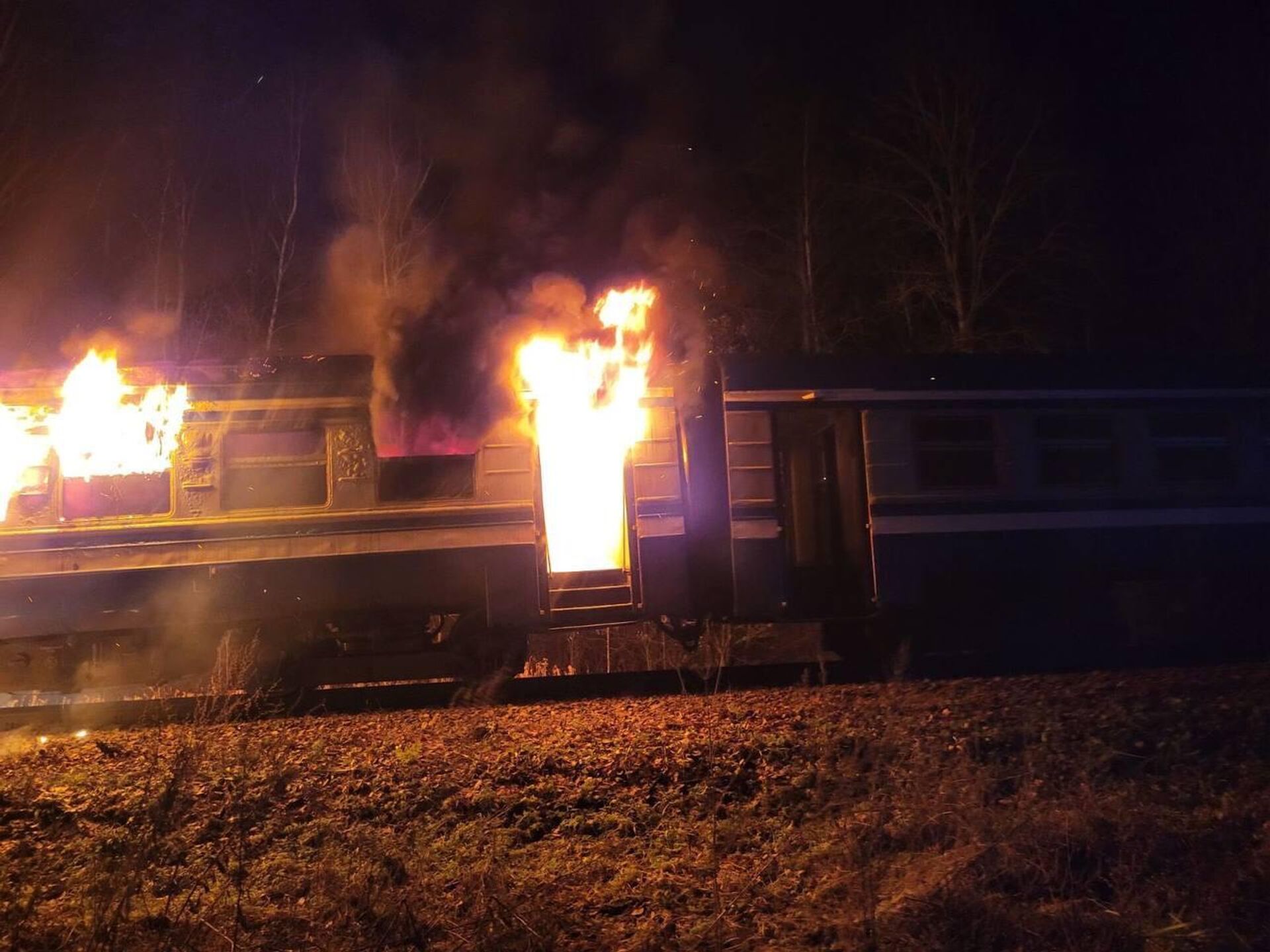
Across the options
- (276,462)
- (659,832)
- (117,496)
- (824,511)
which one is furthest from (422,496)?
(824,511)

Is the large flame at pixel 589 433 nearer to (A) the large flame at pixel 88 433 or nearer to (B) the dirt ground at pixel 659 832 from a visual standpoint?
(B) the dirt ground at pixel 659 832

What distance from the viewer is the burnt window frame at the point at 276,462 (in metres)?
8.45

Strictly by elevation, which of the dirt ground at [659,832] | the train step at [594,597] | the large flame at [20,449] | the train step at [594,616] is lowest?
the dirt ground at [659,832]

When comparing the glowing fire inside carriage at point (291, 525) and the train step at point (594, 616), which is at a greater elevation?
the glowing fire inside carriage at point (291, 525)

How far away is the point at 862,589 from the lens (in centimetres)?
988

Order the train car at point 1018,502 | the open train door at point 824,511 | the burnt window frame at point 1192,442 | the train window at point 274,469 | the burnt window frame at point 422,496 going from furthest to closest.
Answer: the burnt window frame at point 1192,442 → the open train door at point 824,511 → the train car at point 1018,502 → the burnt window frame at point 422,496 → the train window at point 274,469

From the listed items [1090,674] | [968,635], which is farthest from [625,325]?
[1090,674]

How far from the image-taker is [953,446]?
32.7 ft

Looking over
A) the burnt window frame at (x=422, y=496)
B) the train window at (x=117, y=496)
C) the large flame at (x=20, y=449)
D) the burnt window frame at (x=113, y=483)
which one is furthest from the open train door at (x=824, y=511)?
the large flame at (x=20, y=449)

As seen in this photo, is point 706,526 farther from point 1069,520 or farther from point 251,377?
point 251,377

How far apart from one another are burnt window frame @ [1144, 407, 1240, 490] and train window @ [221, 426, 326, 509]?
348 inches

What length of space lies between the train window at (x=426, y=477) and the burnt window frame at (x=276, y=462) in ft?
1.69

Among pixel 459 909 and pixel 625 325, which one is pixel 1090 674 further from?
pixel 459 909

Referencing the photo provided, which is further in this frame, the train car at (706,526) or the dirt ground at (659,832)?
the train car at (706,526)
